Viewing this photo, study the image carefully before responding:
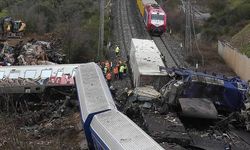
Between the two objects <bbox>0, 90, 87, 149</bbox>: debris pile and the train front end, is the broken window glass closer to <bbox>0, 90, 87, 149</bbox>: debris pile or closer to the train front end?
<bbox>0, 90, 87, 149</bbox>: debris pile

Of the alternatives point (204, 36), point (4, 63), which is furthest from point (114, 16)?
point (4, 63)

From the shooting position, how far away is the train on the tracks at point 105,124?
37.4 ft

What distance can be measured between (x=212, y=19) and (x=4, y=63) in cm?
3599

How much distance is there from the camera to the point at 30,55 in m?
35.5

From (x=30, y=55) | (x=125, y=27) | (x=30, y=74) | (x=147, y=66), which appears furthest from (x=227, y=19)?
(x=30, y=74)

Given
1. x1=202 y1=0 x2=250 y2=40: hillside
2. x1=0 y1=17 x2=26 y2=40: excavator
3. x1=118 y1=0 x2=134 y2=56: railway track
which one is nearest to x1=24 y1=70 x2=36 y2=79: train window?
x1=118 y1=0 x2=134 y2=56: railway track

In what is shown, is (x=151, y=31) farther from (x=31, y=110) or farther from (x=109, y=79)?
(x=31, y=110)

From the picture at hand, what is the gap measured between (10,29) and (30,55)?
11371 mm

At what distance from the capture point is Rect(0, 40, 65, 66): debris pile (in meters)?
34.8

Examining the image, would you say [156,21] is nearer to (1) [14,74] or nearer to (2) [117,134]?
(1) [14,74]

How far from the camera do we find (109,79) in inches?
1141

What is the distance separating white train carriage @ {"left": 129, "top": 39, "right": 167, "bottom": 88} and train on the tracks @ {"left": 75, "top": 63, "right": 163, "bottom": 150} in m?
5.33

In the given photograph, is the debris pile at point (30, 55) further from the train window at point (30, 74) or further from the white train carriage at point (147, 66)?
the white train carriage at point (147, 66)

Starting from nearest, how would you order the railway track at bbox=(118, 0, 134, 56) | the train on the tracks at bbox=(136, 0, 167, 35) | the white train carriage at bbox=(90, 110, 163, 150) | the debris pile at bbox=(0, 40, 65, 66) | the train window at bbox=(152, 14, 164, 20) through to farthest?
the white train carriage at bbox=(90, 110, 163, 150) → the debris pile at bbox=(0, 40, 65, 66) → the railway track at bbox=(118, 0, 134, 56) → the train on the tracks at bbox=(136, 0, 167, 35) → the train window at bbox=(152, 14, 164, 20)
